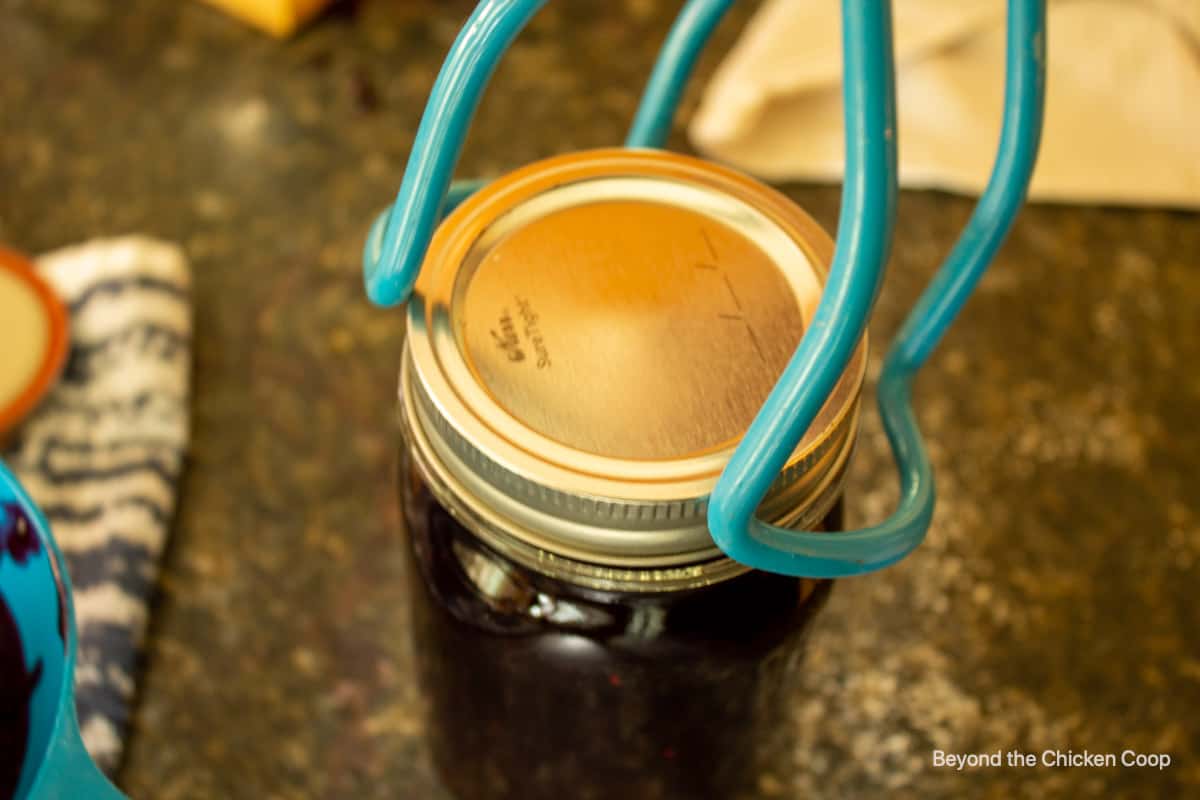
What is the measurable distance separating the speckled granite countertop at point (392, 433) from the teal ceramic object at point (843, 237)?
135 mm

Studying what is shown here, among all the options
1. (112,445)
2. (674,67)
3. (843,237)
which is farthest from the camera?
(112,445)

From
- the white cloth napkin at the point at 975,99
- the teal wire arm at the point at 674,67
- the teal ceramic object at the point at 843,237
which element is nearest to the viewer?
the teal ceramic object at the point at 843,237

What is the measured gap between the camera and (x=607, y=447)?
27cm

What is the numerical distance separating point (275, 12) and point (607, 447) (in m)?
0.43

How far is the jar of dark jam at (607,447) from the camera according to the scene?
268 millimetres

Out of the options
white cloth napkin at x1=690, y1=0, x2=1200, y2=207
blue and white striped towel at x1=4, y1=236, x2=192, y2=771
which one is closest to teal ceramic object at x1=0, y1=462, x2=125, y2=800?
blue and white striped towel at x1=4, y1=236, x2=192, y2=771

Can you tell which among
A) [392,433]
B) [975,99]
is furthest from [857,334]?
[975,99]

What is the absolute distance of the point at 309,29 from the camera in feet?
2.05

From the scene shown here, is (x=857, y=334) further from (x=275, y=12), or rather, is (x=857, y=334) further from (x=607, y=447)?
(x=275, y=12)

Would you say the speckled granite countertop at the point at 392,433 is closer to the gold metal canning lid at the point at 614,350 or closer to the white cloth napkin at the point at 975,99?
the white cloth napkin at the point at 975,99

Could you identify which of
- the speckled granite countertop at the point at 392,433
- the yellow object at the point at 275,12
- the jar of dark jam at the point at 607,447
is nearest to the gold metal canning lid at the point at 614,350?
the jar of dark jam at the point at 607,447

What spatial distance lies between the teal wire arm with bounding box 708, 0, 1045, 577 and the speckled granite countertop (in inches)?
5.1

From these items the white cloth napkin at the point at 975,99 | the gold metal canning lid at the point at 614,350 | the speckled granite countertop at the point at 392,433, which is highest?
the gold metal canning lid at the point at 614,350

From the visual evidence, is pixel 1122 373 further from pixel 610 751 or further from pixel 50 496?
pixel 50 496
